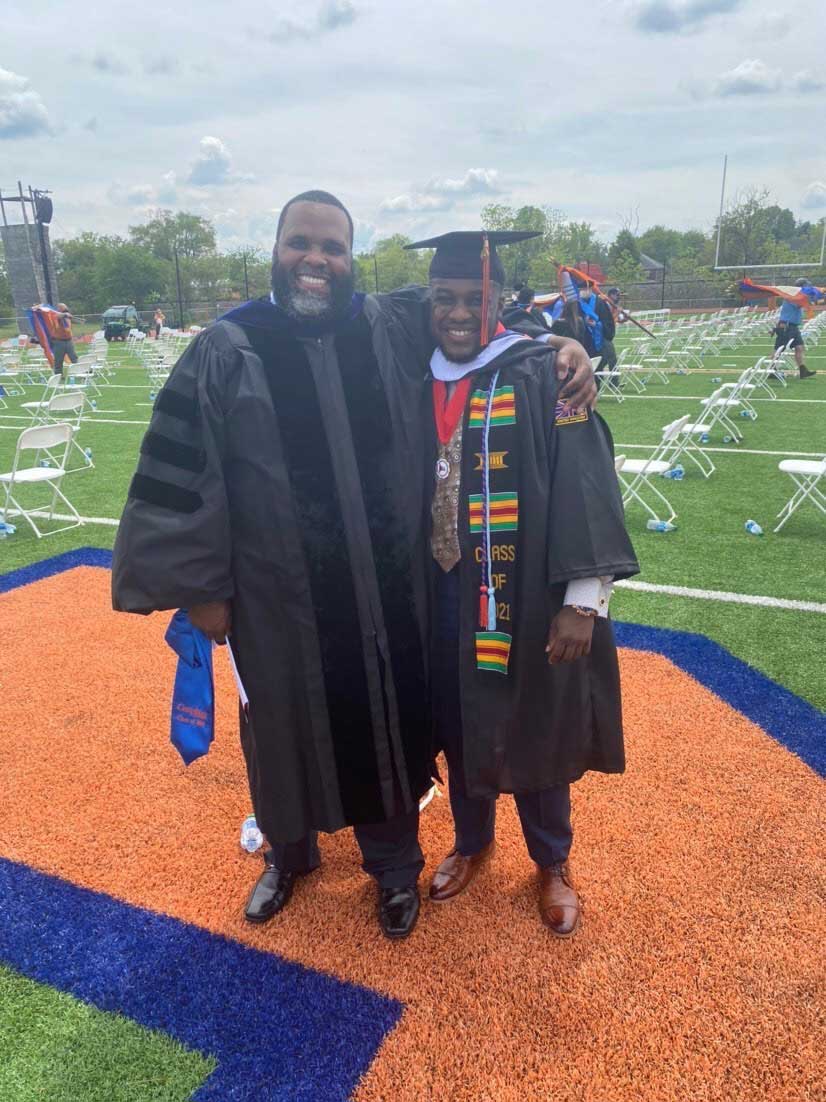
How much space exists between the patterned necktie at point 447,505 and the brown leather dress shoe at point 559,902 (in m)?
1.05

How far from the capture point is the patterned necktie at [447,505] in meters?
2.09

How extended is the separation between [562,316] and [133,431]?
22.3 ft

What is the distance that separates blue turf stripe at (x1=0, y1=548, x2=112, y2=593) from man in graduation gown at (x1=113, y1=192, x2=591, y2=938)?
157 inches

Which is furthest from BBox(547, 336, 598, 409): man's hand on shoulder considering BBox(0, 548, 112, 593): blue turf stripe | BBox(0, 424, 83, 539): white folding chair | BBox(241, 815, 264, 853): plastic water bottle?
BBox(0, 424, 83, 539): white folding chair

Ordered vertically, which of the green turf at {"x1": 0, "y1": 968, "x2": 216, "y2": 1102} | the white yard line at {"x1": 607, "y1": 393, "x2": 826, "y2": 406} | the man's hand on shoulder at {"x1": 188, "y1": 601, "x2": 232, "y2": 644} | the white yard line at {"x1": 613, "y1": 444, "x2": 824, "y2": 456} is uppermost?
the man's hand on shoulder at {"x1": 188, "y1": 601, "x2": 232, "y2": 644}

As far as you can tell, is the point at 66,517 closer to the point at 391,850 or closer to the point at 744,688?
the point at 391,850

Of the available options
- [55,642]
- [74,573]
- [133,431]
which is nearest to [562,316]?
[133,431]

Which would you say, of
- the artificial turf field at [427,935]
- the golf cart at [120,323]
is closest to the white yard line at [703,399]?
the artificial turf field at [427,935]

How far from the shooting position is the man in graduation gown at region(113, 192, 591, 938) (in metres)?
1.96

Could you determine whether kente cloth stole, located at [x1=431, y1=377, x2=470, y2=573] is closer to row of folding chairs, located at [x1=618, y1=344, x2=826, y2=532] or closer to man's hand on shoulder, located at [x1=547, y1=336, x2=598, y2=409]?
man's hand on shoulder, located at [x1=547, y1=336, x2=598, y2=409]

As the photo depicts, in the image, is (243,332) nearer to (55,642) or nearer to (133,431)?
(55,642)

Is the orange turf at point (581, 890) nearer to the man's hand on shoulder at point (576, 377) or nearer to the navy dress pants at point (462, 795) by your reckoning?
→ the navy dress pants at point (462, 795)

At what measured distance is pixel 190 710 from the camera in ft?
7.82

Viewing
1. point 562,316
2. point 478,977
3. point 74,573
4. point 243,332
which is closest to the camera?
point 243,332
